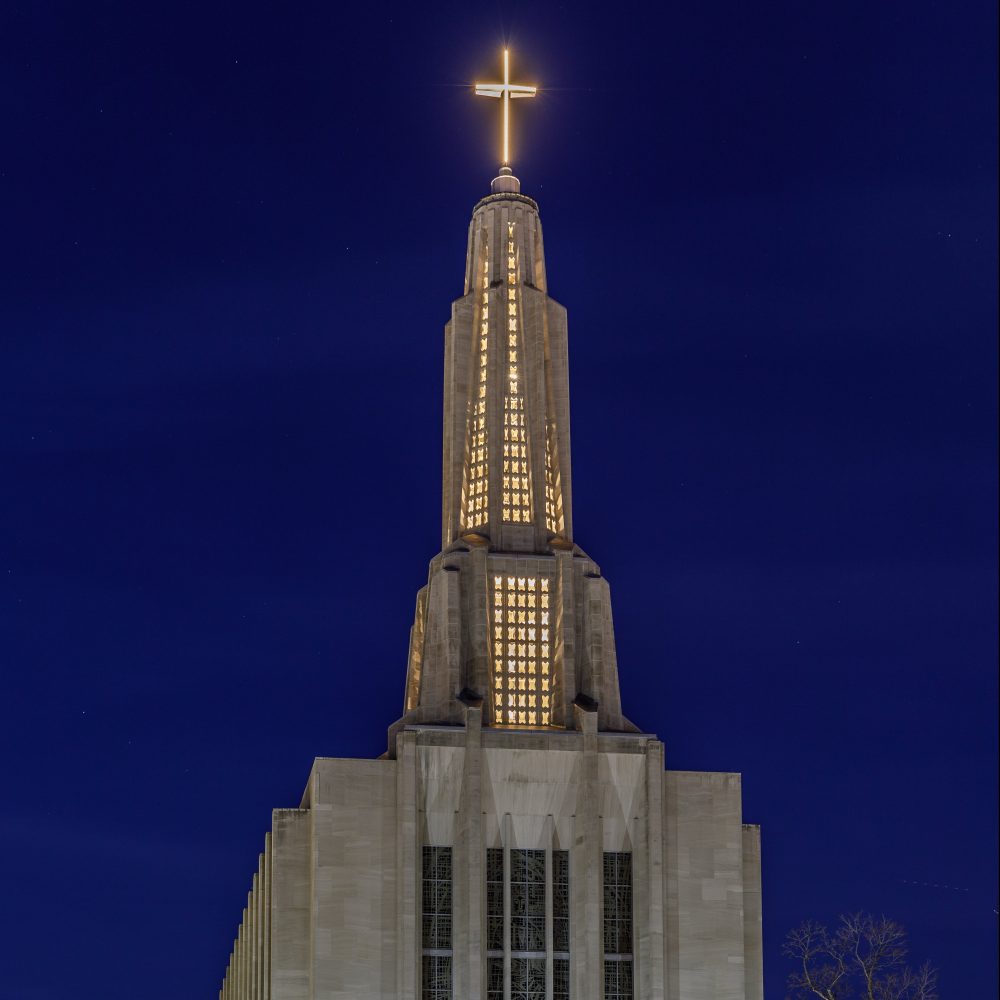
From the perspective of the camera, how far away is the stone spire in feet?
382

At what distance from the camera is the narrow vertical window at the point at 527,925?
109438 mm

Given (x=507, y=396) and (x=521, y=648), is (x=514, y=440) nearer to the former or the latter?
(x=507, y=396)

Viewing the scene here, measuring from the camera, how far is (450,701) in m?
114

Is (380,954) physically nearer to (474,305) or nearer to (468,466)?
(468,466)

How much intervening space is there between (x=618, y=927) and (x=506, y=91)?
45.6 meters

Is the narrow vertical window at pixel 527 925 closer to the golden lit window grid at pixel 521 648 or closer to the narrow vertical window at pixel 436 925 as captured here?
the narrow vertical window at pixel 436 925

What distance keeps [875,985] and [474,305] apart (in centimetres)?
4009

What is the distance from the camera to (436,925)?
109188 millimetres

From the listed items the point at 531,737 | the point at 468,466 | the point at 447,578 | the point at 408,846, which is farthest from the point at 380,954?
the point at 468,466

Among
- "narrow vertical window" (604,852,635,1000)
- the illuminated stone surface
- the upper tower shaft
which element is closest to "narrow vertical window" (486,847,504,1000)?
the illuminated stone surface

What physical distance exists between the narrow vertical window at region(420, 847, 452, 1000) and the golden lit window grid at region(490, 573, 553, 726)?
9070 mm

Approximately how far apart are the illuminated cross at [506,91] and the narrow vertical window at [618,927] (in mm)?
39612

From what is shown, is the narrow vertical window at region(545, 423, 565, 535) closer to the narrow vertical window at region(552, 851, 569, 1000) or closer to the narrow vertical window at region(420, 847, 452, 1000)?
the narrow vertical window at region(552, 851, 569, 1000)

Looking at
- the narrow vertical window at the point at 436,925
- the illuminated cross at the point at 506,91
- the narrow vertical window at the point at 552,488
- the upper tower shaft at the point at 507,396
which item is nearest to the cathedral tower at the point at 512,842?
the narrow vertical window at the point at 436,925
